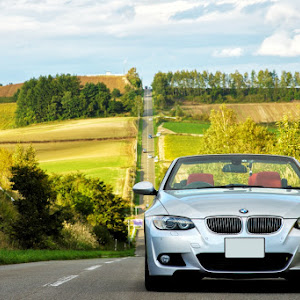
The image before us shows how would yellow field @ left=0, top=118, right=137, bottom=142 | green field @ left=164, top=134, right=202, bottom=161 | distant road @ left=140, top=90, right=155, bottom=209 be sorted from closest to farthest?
distant road @ left=140, top=90, right=155, bottom=209
green field @ left=164, top=134, right=202, bottom=161
yellow field @ left=0, top=118, right=137, bottom=142

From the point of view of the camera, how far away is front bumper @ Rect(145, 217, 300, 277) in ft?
22.1

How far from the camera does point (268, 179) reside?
27.5ft

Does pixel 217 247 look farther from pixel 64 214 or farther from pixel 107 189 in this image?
pixel 107 189

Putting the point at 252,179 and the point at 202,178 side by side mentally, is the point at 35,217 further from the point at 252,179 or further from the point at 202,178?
the point at 252,179

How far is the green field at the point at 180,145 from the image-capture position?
129375 millimetres

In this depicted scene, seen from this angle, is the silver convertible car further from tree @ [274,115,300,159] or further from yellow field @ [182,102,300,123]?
yellow field @ [182,102,300,123]

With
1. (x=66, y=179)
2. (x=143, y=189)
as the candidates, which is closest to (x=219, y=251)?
(x=143, y=189)

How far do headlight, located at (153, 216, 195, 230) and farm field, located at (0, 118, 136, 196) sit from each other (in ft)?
328

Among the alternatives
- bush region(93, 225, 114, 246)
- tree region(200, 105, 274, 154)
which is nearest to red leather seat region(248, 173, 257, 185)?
bush region(93, 225, 114, 246)

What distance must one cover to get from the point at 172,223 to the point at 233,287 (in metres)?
1.28

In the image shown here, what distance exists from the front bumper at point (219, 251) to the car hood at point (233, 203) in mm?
135

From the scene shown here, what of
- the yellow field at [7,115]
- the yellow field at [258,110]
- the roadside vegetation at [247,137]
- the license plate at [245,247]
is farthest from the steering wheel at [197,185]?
the yellow field at [7,115]

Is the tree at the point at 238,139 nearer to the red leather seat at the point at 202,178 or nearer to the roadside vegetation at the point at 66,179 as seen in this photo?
the roadside vegetation at the point at 66,179

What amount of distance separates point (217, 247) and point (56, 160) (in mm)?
125648
